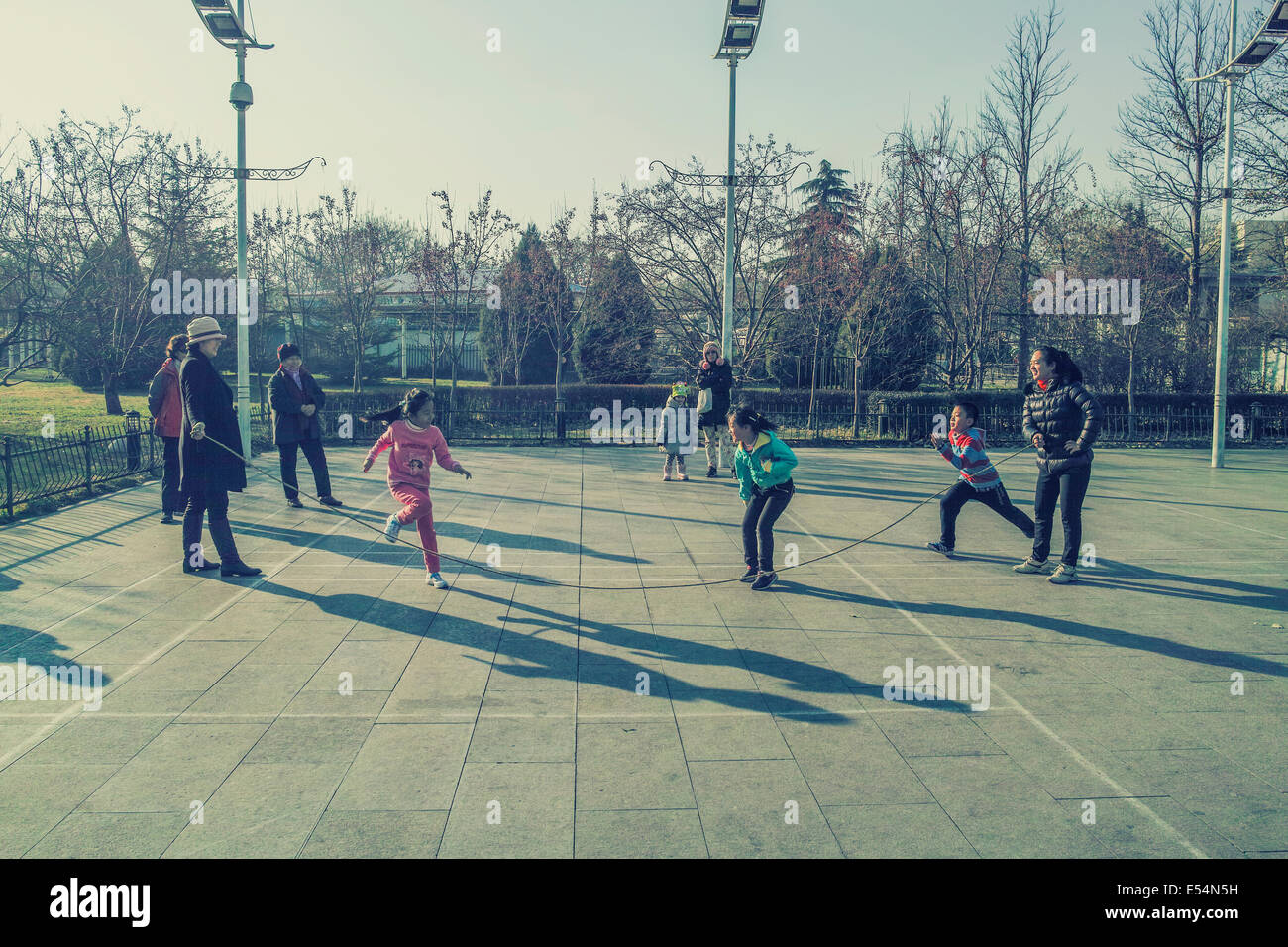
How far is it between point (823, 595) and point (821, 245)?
15939mm

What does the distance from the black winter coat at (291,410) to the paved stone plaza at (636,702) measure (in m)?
1.45

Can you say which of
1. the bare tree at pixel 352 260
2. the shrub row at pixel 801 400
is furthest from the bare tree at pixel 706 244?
the bare tree at pixel 352 260

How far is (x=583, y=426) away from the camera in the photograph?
2059cm

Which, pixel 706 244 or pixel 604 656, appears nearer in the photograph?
pixel 604 656

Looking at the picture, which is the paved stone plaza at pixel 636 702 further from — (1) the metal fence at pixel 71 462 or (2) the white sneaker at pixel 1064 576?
(1) the metal fence at pixel 71 462

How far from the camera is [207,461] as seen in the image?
25.9ft

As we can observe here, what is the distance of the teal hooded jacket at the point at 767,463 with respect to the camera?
7.68m

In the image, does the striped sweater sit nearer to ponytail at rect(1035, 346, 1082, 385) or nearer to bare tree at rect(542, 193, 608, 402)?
ponytail at rect(1035, 346, 1082, 385)

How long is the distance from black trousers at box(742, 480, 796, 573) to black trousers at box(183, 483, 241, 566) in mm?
4386

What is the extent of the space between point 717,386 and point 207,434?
293 inches

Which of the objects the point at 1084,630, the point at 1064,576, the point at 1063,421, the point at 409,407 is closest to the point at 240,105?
the point at 409,407

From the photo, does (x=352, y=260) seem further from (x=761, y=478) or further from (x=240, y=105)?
(x=761, y=478)

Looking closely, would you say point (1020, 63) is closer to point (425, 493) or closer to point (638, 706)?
point (425, 493)

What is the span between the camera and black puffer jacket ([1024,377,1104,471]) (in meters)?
7.82
